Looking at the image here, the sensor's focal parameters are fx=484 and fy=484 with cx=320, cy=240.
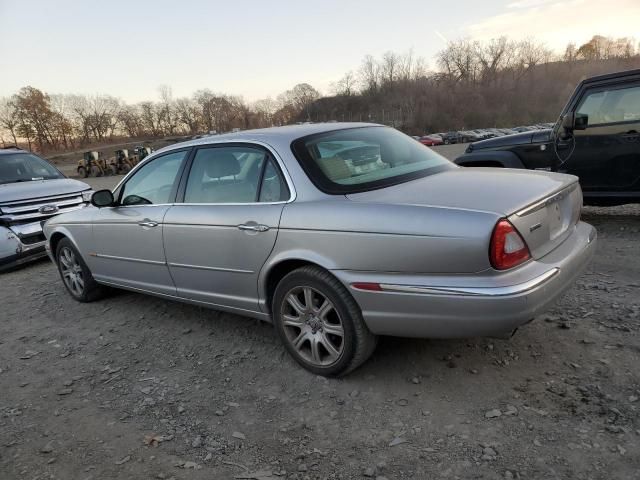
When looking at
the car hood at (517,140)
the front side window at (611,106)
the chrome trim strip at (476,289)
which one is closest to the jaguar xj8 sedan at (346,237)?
the chrome trim strip at (476,289)

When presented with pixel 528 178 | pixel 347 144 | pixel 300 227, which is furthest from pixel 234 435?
pixel 528 178

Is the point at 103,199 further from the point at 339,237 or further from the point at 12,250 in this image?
the point at 12,250

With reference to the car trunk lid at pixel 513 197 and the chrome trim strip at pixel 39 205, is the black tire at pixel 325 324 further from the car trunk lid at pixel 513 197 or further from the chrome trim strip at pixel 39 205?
the chrome trim strip at pixel 39 205

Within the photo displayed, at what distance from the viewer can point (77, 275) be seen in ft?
17.2

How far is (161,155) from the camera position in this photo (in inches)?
167

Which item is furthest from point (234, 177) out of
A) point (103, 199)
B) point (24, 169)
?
point (24, 169)

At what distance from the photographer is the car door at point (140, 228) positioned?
402 centimetres

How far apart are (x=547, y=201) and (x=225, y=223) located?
82.5 inches

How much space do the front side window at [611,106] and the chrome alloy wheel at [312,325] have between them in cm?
483

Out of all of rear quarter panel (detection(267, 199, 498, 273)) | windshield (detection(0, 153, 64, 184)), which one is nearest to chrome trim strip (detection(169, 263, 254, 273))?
rear quarter panel (detection(267, 199, 498, 273))

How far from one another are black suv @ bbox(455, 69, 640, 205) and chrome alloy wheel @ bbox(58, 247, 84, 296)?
5812mm

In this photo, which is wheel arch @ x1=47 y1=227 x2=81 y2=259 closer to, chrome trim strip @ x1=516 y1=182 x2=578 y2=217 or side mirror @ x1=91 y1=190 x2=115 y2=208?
side mirror @ x1=91 y1=190 x2=115 y2=208

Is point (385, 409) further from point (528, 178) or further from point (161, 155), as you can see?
point (161, 155)

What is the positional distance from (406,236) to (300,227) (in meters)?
0.71
